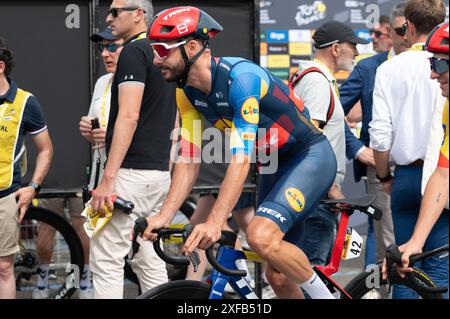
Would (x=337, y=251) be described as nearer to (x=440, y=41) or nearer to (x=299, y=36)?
(x=440, y=41)

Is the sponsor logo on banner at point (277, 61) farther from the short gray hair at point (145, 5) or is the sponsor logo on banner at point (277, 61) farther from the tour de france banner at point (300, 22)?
the short gray hair at point (145, 5)

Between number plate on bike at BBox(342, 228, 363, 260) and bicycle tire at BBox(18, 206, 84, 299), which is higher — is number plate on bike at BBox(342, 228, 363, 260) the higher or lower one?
the higher one

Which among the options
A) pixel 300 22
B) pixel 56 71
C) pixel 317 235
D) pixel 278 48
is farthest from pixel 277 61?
pixel 317 235

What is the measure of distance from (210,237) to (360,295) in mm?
1427

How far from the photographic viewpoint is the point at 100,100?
7082 mm

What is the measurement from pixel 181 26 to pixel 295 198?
107 cm

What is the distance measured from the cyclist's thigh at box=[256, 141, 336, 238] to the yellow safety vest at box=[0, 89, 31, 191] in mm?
2041

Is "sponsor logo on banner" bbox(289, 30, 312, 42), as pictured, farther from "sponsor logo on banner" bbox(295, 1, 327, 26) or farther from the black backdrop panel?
the black backdrop panel

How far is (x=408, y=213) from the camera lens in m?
6.07

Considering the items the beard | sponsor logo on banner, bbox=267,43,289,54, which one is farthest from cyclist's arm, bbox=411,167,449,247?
sponsor logo on banner, bbox=267,43,289,54

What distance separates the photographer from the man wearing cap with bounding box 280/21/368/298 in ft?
22.2

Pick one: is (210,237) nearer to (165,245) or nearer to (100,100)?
(100,100)
